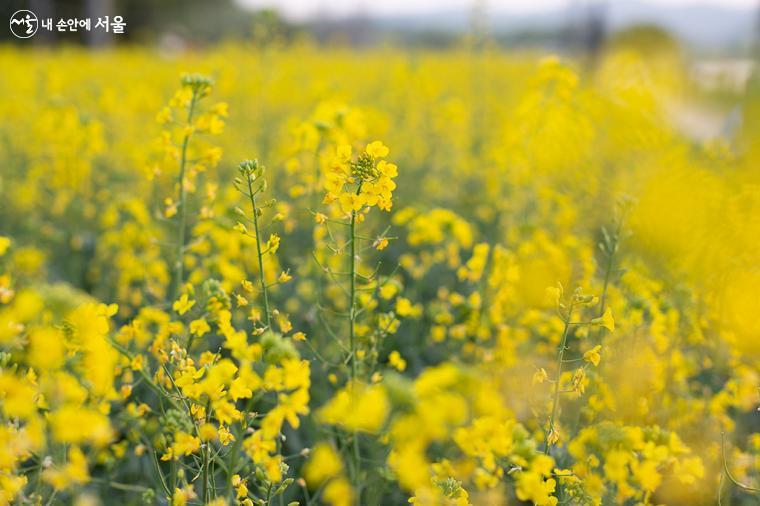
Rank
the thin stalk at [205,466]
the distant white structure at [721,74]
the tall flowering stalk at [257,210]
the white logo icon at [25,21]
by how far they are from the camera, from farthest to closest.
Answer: the distant white structure at [721,74] < the white logo icon at [25,21] < the tall flowering stalk at [257,210] < the thin stalk at [205,466]

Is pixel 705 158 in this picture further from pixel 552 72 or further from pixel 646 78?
pixel 646 78

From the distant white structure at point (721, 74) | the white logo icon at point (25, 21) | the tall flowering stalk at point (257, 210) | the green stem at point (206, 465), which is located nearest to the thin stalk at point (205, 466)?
the green stem at point (206, 465)

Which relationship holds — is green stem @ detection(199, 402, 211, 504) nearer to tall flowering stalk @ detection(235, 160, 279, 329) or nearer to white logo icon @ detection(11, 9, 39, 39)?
tall flowering stalk @ detection(235, 160, 279, 329)

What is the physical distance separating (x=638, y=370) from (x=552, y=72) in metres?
2.42

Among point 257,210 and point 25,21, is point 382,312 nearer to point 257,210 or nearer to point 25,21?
point 257,210

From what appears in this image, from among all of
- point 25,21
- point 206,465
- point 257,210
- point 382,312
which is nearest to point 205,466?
point 206,465

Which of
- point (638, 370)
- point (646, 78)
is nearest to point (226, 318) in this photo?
point (638, 370)

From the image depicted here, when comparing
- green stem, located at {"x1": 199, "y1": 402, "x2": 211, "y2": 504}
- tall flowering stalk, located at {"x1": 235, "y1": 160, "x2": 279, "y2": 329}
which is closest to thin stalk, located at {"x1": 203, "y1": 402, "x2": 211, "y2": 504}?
green stem, located at {"x1": 199, "y1": 402, "x2": 211, "y2": 504}

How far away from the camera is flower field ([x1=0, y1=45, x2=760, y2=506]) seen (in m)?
1.49

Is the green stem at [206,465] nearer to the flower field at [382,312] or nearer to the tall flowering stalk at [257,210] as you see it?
the flower field at [382,312]

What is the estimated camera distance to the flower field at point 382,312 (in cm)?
149

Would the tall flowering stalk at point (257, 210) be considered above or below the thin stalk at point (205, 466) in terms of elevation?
above

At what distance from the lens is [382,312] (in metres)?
2.90

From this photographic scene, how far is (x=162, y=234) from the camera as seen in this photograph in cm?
434
